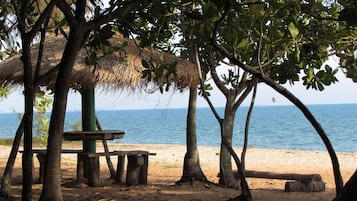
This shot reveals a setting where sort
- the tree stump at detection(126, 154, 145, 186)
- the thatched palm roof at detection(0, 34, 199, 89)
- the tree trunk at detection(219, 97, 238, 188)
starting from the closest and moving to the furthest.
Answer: the thatched palm roof at detection(0, 34, 199, 89), the tree stump at detection(126, 154, 145, 186), the tree trunk at detection(219, 97, 238, 188)

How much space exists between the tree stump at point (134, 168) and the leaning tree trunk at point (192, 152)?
0.63 meters

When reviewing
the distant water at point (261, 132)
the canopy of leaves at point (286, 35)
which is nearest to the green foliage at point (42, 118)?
the distant water at point (261, 132)

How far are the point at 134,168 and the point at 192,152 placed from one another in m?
0.88

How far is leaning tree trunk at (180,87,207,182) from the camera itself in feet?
23.8

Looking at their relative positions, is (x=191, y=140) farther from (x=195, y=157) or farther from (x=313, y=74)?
(x=313, y=74)

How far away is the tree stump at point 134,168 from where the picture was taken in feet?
22.7

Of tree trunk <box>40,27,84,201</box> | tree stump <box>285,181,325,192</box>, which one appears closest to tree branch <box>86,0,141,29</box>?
tree trunk <box>40,27,84,201</box>

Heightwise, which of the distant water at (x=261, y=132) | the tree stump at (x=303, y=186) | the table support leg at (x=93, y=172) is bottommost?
the distant water at (x=261, y=132)

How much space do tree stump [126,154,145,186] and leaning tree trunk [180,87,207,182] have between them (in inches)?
24.7

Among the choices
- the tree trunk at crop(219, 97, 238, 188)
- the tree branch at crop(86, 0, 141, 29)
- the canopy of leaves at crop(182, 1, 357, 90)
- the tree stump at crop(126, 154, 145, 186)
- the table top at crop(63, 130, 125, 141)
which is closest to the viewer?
the canopy of leaves at crop(182, 1, 357, 90)

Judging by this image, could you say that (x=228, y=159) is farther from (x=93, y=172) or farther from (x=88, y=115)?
(x=88, y=115)

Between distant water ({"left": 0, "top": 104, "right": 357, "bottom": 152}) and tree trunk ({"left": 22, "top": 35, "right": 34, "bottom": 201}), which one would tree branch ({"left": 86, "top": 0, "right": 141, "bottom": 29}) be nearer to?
tree trunk ({"left": 22, "top": 35, "right": 34, "bottom": 201})

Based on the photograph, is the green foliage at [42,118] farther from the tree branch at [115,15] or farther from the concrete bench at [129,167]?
the tree branch at [115,15]

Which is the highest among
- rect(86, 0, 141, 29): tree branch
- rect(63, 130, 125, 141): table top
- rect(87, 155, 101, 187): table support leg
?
rect(86, 0, 141, 29): tree branch
